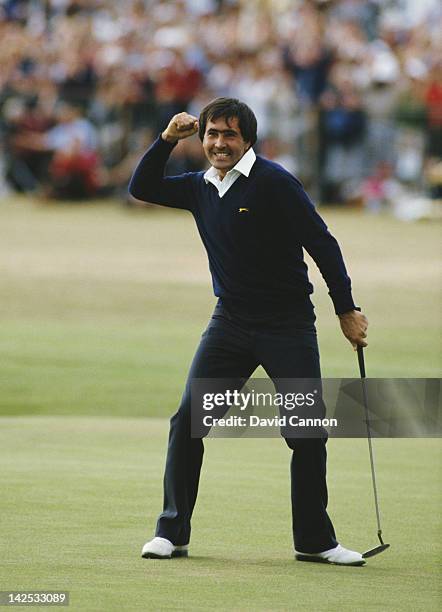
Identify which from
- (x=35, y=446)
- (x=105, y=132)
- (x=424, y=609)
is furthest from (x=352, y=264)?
(x=424, y=609)

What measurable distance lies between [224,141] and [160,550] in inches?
63.5

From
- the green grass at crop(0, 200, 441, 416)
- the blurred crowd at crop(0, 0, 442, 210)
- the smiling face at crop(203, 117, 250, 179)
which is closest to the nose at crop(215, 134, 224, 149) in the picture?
the smiling face at crop(203, 117, 250, 179)

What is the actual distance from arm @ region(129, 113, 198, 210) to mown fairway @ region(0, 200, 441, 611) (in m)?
1.41

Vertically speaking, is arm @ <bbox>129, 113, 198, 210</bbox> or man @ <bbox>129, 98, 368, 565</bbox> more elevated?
arm @ <bbox>129, 113, 198, 210</bbox>

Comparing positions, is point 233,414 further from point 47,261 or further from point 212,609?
point 47,261

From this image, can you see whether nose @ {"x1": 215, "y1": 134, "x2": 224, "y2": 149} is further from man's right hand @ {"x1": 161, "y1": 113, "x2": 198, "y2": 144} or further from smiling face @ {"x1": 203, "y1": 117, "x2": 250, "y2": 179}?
man's right hand @ {"x1": 161, "y1": 113, "x2": 198, "y2": 144}

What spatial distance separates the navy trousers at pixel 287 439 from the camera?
5598 mm

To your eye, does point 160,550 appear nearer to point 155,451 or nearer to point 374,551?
point 374,551

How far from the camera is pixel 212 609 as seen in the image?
179 inches

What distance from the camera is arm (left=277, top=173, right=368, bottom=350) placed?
5508 millimetres

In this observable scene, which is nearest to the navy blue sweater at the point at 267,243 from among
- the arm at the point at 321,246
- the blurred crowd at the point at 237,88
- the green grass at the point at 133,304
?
the arm at the point at 321,246

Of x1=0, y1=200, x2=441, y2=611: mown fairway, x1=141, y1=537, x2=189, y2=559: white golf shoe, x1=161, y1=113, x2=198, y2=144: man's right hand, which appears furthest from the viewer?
x1=161, y1=113, x2=198, y2=144: man's right hand

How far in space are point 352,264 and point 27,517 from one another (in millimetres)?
12570

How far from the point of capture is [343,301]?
5.54 m
